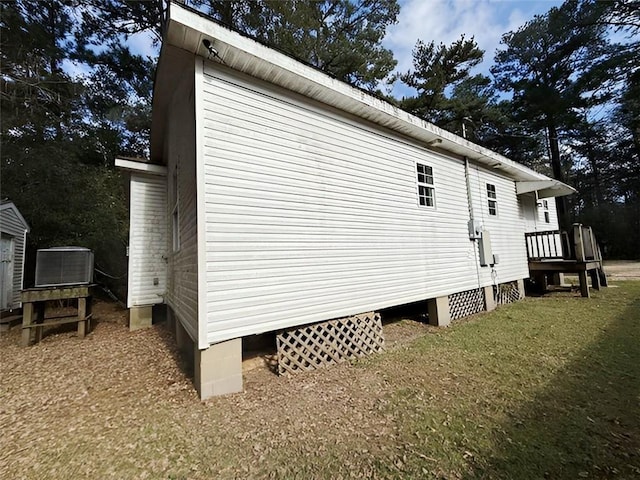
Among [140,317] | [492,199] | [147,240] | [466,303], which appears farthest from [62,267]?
[492,199]

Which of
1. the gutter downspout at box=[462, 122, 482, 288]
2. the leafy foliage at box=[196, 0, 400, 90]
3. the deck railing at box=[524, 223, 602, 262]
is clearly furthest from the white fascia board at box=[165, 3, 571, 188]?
the leafy foliage at box=[196, 0, 400, 90]

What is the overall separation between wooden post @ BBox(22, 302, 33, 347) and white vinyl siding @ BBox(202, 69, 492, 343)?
5081 millimetres

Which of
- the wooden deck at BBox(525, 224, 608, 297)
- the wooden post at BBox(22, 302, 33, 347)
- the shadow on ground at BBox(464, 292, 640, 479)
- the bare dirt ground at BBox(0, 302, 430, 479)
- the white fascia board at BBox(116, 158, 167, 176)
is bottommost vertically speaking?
the shadow on ground at BBox(464, 292, 640, 479)

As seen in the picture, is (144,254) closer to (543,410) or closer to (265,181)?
(265,181)

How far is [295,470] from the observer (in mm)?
2365

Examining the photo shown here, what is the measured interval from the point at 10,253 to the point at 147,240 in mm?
4689

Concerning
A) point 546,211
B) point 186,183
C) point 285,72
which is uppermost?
point 285,72

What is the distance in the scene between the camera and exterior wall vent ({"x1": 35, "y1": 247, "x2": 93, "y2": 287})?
6.23 m

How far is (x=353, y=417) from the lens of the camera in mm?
3104

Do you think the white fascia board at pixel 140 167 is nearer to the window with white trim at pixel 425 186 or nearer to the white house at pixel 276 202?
the white house at pixel 276 202

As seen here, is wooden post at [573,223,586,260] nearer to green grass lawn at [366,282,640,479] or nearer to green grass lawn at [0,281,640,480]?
green grass lawn at [366,282,640,479]

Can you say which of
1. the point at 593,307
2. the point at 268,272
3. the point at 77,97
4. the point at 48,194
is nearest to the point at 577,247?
the point at 593,307

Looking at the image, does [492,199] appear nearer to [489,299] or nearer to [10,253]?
[489,299]

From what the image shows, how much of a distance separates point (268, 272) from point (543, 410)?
3.41m
